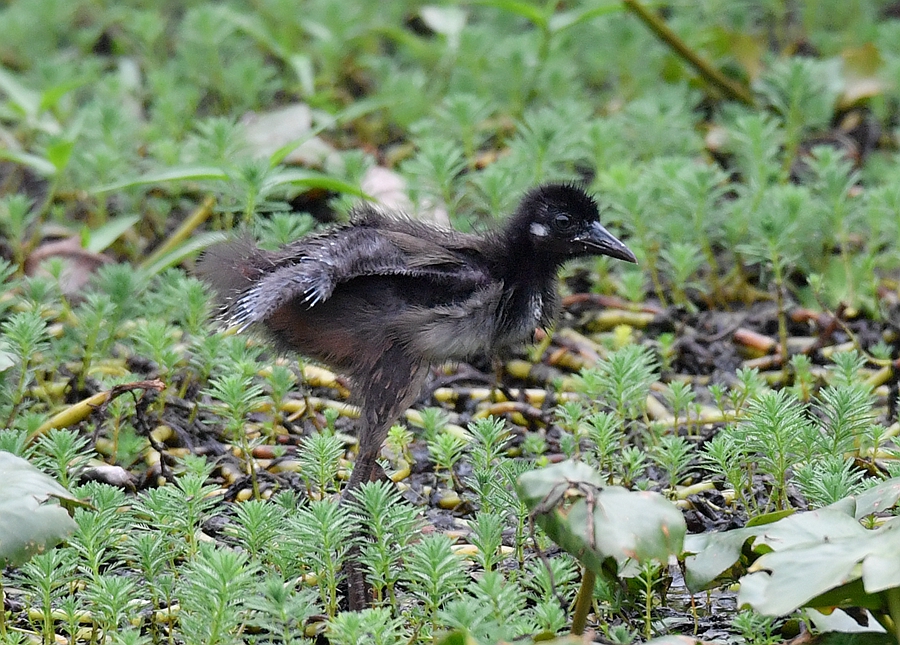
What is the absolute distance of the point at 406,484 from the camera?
422 cm

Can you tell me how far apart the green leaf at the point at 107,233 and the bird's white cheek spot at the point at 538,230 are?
2253mm

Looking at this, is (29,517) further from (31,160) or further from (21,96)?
(21,96)

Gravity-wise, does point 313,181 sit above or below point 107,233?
above

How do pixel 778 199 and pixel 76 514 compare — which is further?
pixel 778 199

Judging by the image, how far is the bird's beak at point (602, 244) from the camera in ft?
13.4

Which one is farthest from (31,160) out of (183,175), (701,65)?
(701,65)

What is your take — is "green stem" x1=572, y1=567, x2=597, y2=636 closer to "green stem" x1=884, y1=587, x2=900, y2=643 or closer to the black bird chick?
"green stem" x1=884, y1=587, x2=900, y2=643

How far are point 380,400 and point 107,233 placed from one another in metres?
2.31

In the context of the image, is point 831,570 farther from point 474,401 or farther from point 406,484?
point 474,401

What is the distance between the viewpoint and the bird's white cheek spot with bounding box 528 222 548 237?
13.1ft

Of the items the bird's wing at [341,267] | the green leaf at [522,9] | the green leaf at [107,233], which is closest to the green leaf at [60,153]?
the green leaf at [107,233]

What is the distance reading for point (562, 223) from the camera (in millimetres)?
4027

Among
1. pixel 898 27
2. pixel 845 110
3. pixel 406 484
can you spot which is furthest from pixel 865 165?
pixel 406 484

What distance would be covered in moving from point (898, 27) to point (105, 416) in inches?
199
